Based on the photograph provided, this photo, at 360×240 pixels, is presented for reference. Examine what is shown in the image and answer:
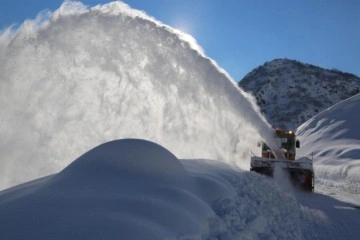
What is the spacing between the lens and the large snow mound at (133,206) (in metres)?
3.68

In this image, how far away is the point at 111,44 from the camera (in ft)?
48.7

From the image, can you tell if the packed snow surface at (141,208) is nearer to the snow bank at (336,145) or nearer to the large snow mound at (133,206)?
the large snow mound at (133,206)

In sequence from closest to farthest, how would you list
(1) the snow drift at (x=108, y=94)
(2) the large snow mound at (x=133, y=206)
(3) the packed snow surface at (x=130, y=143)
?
(2) the large snow mound at (x=133, y=206)
(3) the packed snow surface at (x=130, y=143)
(1) the snow drift at (x=108, y=94)

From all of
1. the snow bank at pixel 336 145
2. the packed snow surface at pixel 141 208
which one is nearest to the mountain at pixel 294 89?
the snow bank at pixel 336 145

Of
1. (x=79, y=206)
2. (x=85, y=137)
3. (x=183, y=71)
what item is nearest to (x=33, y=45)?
(x=85, y=137)

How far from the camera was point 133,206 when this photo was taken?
4.38 meters

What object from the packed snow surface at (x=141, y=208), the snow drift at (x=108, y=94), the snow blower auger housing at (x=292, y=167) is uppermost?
the snow drift at (x=108, y=94)

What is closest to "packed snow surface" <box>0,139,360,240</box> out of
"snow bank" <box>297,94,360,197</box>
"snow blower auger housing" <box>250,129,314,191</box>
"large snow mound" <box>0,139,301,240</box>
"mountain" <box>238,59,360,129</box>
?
"large snow mound" <box>0,139,301,240</box>

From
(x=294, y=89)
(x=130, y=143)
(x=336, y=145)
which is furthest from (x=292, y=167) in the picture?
(x=294, y=89)

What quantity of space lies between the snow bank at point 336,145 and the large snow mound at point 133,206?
9.74m

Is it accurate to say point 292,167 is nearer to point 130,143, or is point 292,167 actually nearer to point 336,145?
point 130,143

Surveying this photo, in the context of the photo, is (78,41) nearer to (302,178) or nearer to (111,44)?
(111,44)

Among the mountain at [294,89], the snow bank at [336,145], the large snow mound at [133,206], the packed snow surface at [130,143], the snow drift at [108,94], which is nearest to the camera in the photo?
the large snow mound at [133,206]

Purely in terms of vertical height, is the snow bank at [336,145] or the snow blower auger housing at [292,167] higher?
the snow bank at [336,145]
